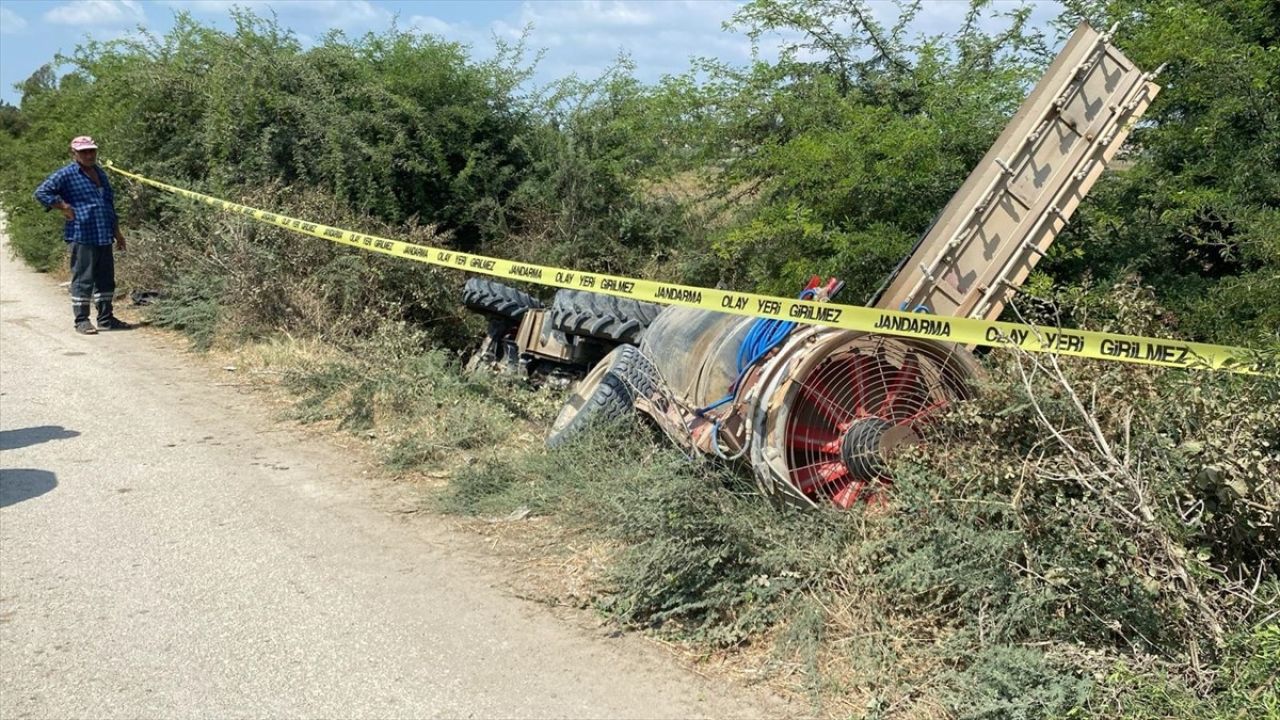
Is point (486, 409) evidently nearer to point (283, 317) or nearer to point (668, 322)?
point (668, 322)

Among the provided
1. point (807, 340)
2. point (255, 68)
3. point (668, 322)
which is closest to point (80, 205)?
point (255, 68)

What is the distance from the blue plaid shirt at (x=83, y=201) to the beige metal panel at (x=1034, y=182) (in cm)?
874

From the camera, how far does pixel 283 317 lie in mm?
9820

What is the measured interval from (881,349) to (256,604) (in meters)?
3.26

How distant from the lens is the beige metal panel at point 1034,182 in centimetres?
606

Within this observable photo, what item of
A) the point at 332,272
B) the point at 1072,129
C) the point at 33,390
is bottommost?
the point at 33,390

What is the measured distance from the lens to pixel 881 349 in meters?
5.15

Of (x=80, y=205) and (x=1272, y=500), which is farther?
(x=80, y=205)

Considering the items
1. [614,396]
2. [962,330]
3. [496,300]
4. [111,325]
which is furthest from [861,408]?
[111,325]

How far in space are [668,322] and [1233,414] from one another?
352cm

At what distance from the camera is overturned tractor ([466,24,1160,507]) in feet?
16.2

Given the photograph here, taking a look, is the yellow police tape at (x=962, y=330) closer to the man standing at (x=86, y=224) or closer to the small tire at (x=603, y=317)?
the small tire at (x=603, y=317)

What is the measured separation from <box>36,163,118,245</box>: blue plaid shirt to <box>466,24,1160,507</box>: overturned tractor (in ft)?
20.8

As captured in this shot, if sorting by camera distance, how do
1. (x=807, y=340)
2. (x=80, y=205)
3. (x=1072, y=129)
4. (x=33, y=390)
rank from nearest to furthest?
1. (x=807, y=340)
2. (x=1072, y=129)
3. (x=33, y=390)
4. (x=80, y=205)
